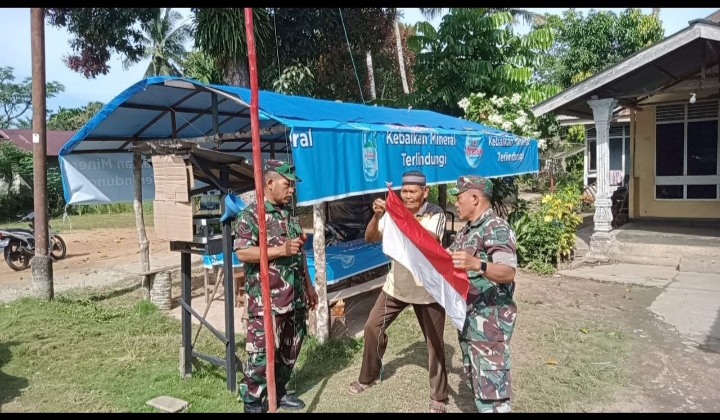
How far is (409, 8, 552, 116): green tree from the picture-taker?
13.4 m

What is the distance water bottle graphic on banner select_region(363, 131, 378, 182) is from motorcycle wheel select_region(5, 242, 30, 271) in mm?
8908

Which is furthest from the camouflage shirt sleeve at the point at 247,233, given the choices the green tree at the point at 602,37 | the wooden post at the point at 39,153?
the green tree at the point at 602,37

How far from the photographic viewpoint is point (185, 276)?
4312 mm

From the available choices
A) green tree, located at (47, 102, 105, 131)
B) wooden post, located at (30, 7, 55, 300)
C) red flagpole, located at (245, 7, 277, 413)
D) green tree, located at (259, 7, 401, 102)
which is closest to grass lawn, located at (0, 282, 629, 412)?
wooden post, located at (30, 7, 55, 300)

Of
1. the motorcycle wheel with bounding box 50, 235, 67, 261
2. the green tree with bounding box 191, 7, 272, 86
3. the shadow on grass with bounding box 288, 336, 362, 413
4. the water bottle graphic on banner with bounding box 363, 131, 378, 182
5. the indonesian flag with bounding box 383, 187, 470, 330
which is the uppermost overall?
the green tree with bounding box 191, 7, 272, 86

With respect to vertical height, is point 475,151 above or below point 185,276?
above

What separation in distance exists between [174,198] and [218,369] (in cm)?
169

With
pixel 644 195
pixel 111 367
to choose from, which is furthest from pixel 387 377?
pixel 644 195

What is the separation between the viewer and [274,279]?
3506 mm

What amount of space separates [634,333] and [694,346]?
1.85ft

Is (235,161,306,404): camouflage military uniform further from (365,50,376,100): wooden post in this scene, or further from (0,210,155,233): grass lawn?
(0,210,155,233): grass lawn

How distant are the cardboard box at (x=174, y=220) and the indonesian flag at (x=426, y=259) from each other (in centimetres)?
166
